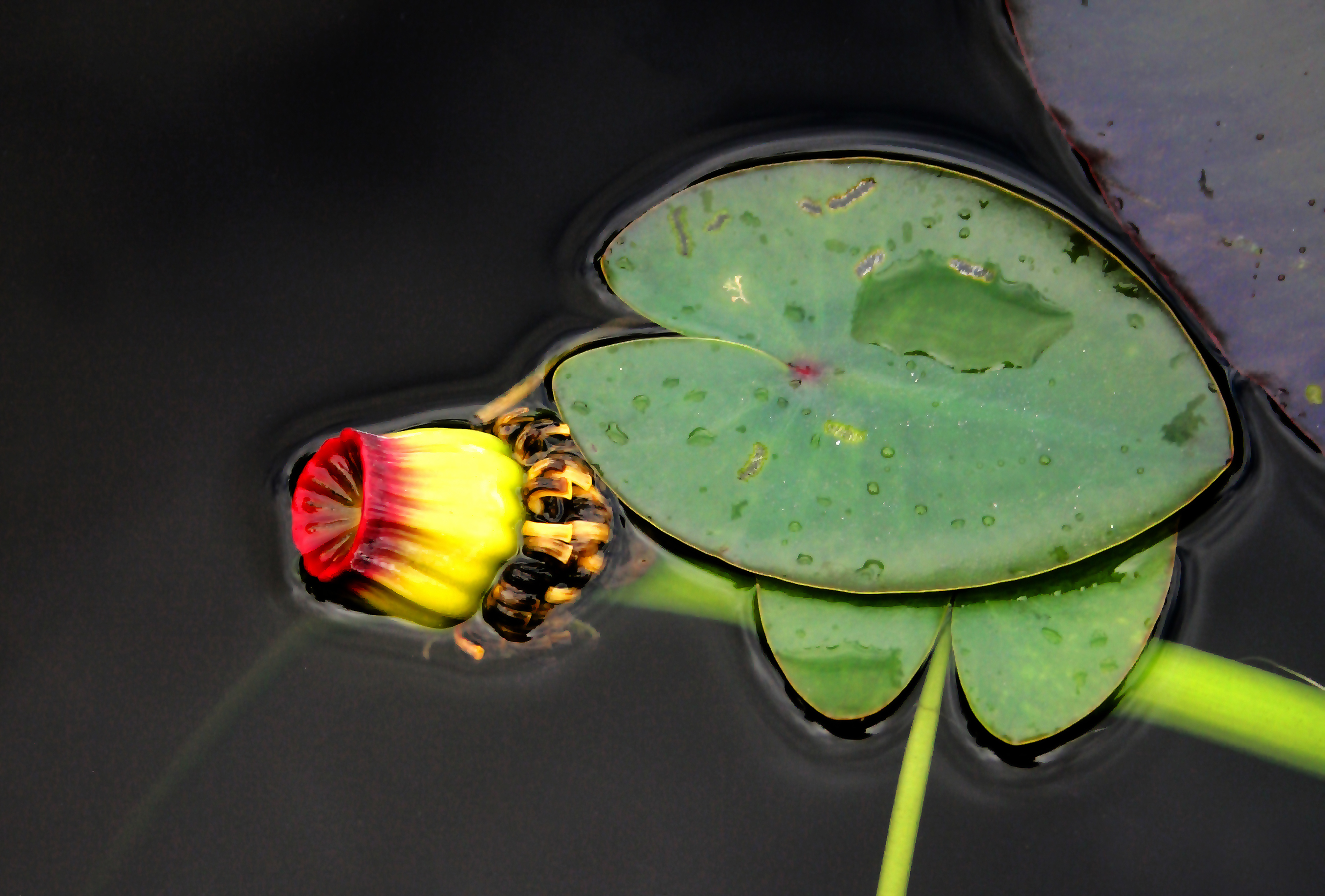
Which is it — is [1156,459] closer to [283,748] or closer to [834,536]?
[834,536]

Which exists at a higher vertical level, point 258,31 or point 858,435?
point 258,31

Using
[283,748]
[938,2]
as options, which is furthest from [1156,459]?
[283,748]

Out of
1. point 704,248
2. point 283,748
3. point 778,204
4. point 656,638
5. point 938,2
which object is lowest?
point 283,748

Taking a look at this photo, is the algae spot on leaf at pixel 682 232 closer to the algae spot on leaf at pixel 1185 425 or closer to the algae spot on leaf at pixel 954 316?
the algae spot on leaf at pixel 954 316

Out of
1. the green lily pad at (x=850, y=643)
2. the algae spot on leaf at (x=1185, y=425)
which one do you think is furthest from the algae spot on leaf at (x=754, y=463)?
the algae spot on leaf at (x=1185, y=425)

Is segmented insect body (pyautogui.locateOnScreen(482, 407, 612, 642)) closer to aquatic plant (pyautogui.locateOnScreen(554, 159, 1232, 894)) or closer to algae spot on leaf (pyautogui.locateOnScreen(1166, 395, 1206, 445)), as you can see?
aquatic plant (pyautogui.locateOnScreen(554, 159, 1232, 894))
